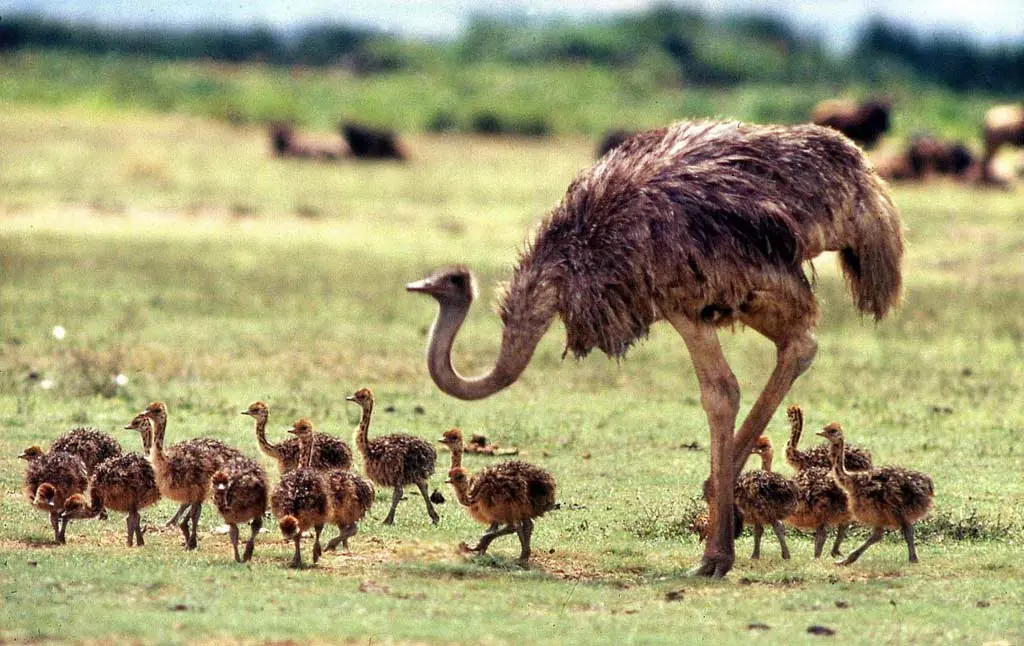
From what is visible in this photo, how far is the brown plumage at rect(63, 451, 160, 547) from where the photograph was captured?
33.2 ft

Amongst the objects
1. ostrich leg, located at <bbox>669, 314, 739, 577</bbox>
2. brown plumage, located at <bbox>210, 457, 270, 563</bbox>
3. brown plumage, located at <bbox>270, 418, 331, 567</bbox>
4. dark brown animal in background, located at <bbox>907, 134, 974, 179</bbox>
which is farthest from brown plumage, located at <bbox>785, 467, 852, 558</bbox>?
dark brown animal in background, located at <bbox>907, 134, 974, 179</bbox>

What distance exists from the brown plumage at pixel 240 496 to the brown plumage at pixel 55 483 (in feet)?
3.39

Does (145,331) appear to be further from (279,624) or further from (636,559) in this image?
(279,624)

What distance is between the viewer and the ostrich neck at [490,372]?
32.1 feet

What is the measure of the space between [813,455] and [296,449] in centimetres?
303

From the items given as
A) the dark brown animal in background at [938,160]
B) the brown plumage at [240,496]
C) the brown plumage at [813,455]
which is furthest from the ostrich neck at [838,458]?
the dark brown animal in background at [938,160]

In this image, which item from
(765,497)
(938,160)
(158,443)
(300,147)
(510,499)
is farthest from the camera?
(300,147)

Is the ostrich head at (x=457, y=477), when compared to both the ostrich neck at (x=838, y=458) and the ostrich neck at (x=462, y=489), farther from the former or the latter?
the ostrich neck at (x=838, y=458)

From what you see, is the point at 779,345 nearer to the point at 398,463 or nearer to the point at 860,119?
the point at 398,463

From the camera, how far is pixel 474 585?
365 inches

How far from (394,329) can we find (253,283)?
366cm

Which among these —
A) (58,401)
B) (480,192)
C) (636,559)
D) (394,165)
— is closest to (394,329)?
(58,401)

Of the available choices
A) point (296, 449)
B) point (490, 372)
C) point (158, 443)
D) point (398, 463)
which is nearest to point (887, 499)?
point (490, 372)

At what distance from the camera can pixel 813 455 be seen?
1125cm
